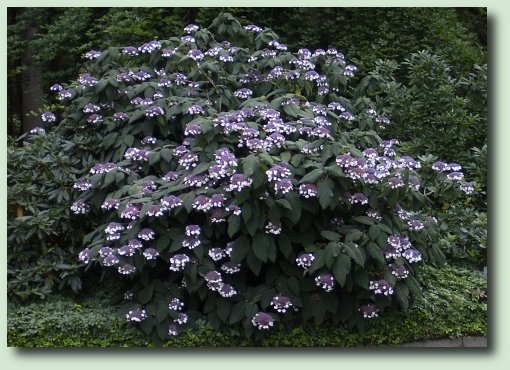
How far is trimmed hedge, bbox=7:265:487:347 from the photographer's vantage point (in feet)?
11.5

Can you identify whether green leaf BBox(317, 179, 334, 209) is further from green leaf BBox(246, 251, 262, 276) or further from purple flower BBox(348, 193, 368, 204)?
green leaf BBox(246, 251, 262, 276)

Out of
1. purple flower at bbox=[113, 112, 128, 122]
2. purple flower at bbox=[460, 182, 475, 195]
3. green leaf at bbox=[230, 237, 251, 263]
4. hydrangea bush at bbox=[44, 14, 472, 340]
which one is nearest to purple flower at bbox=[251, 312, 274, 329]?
hydrangea bush at bbox=[44, 14, 472, 340]

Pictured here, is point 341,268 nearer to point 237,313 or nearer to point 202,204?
point 237,313

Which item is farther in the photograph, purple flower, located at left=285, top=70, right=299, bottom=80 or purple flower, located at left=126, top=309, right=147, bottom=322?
purple flower, located at left=285, top=70, right=299, bottom=80

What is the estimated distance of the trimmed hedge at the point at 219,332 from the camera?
11.5ft

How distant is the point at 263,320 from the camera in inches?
133

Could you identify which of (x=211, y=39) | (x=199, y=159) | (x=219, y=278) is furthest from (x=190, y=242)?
(x=211, y=39)

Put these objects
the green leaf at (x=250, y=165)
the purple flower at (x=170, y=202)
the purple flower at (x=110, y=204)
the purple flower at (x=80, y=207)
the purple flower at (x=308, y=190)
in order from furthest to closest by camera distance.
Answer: the purple flower at (x=80, y=207), the purple flower at (x=110, y=204), the purple flower at (x=170, y=202), the purple flower at (x=308, y=190), the green leaf at (x=250, y=165)

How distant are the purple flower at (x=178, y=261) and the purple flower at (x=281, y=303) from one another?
46 centimetres

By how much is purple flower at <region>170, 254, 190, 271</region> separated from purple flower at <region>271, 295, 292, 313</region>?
463 millimetres

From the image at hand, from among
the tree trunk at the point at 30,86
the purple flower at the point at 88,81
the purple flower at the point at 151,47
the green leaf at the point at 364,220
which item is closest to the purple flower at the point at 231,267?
the green leaf at the point at 364,220

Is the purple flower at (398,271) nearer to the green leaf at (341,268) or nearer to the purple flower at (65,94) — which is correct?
the green leaf at (341,268)

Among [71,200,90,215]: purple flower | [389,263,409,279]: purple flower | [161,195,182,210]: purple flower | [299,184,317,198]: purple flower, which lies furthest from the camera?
[71,200,90,215]: purple flower

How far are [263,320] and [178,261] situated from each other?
49 centimetres
